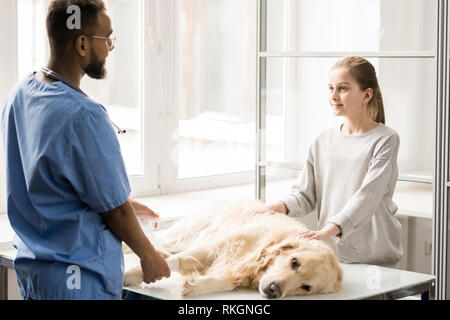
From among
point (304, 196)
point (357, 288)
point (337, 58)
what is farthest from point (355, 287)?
point (337, 58)

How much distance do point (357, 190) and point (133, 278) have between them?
2.80ft

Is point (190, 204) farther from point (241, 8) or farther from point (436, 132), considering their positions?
point (436, 132)

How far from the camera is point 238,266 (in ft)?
6.12

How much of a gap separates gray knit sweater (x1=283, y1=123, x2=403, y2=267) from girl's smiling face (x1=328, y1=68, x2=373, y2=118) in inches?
3.4

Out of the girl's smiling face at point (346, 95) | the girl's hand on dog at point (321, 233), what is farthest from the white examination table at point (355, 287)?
the girl's smiling face at point (346, 95)

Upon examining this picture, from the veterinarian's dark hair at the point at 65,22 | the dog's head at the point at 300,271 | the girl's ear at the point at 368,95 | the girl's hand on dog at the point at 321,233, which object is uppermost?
the veterinarian's dark hair at the point at 65,22

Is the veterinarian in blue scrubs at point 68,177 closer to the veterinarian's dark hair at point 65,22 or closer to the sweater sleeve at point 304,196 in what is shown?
the veterinarian's dark hair at point 65,22

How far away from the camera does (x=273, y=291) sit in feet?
5.76

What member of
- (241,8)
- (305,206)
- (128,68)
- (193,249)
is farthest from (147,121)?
(193,249)

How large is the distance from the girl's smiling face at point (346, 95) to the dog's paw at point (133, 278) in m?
0.91

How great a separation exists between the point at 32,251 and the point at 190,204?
2.26 meters

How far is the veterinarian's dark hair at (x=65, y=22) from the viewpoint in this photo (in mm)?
1594

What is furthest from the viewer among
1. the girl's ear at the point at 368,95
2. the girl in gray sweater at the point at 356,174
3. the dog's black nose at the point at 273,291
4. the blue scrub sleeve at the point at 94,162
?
the girl's ear at the point at 368,95

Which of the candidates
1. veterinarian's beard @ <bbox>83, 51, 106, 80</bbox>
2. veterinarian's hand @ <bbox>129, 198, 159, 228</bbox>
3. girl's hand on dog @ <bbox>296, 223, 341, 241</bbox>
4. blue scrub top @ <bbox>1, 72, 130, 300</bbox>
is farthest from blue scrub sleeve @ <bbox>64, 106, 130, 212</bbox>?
girl's hand on dog @ <bbox>296, 223, 341, 241</bbox>
